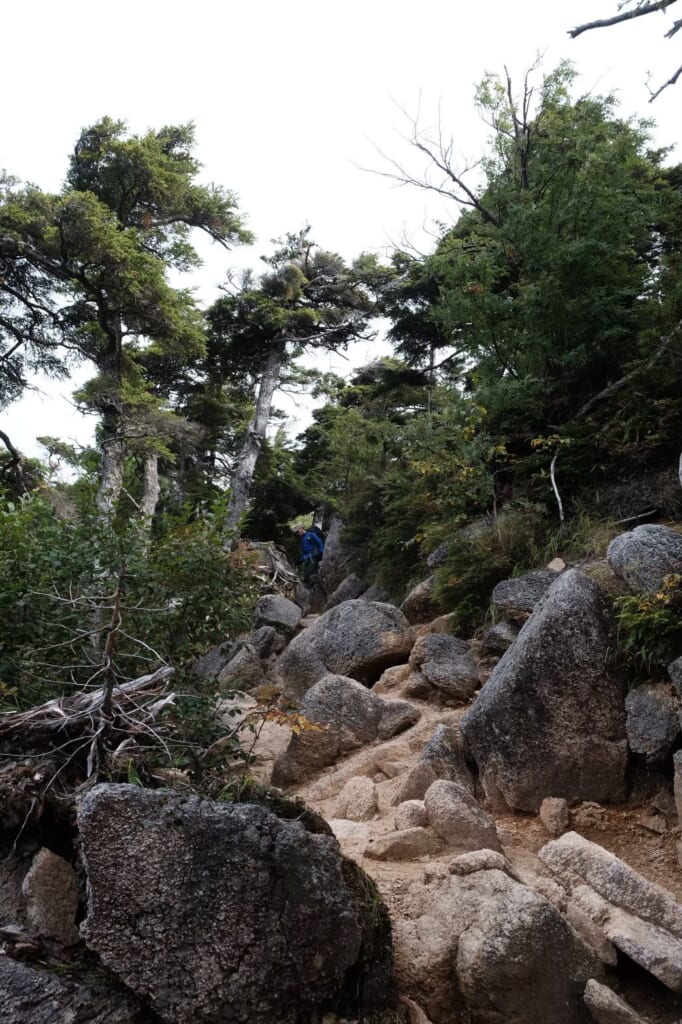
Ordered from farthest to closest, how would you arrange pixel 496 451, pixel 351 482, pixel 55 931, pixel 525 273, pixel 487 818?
1. pixel 351 482
2. pixel 525 273
3. pixel 496 451
4. pixel 487 818
5. pixel 55 931

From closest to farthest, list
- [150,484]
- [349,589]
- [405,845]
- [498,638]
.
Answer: [405,845]
[498,638]
[349,589]
[150,484]

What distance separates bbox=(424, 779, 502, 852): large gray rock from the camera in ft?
14.5

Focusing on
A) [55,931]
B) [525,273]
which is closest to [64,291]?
[525,273]

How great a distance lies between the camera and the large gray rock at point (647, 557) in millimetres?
5473

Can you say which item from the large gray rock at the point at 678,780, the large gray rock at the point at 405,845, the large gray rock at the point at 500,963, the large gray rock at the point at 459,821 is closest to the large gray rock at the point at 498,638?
the large gray rock at the point at 678,780

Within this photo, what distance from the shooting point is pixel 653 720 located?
16.4ft

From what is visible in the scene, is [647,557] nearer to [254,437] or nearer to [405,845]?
[405,845]

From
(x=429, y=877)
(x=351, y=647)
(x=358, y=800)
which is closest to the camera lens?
(x=429, y=877)

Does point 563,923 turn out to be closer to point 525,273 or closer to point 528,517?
point 528,517

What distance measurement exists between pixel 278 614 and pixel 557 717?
29.3ft

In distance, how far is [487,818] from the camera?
15.1 ft

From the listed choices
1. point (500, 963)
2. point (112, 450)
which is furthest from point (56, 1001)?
point (112, 450)

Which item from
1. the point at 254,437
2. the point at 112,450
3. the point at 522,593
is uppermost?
the point at 254,437

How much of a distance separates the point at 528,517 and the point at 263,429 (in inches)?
460
